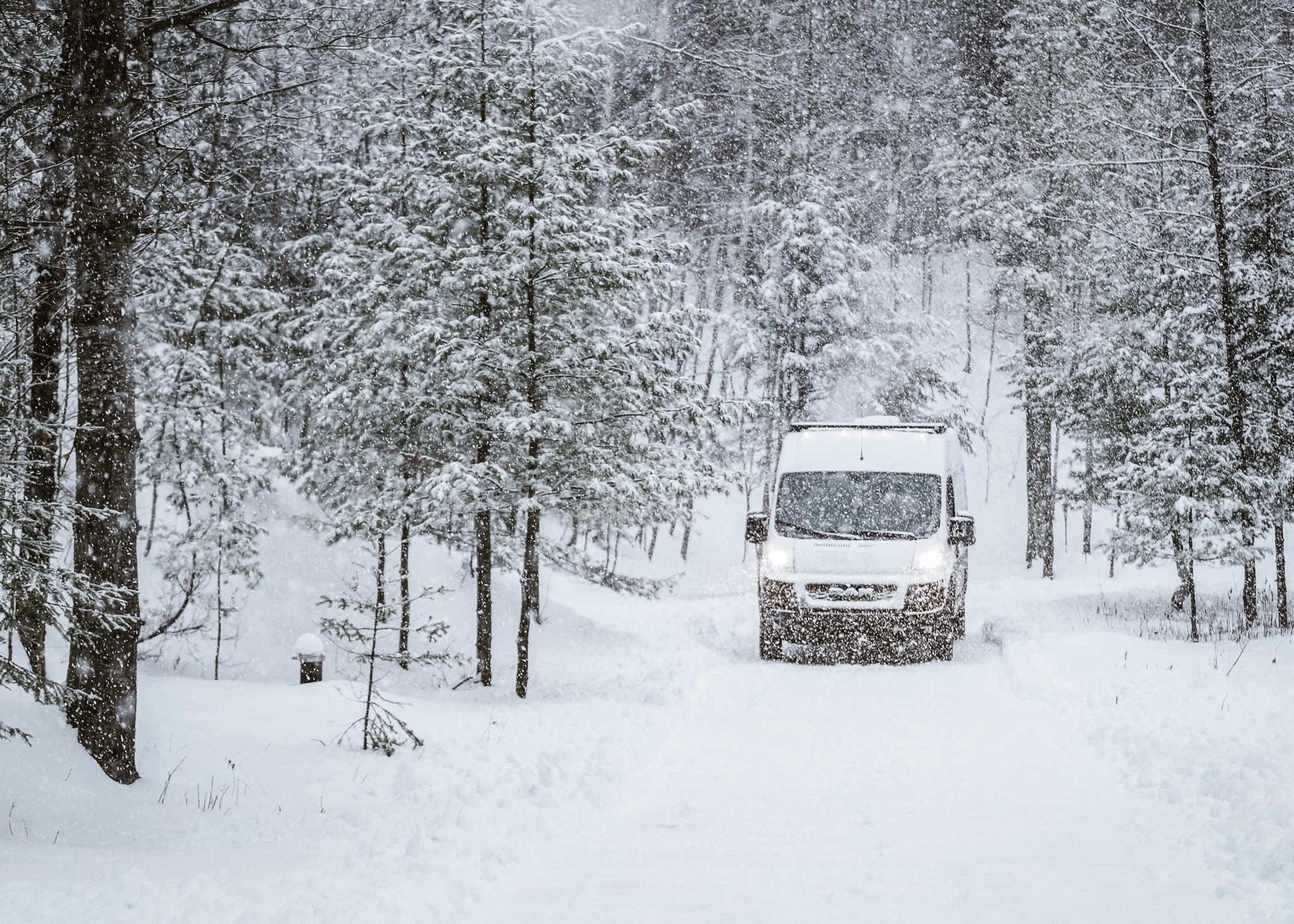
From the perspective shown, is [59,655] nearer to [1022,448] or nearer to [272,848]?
[272,848]

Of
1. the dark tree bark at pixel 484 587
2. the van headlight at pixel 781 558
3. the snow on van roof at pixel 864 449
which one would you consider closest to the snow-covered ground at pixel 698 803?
the dark tree bark at pixel 484 587

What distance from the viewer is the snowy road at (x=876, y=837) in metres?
4.37

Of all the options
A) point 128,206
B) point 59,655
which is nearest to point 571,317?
point 128,206

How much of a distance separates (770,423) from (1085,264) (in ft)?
29.6

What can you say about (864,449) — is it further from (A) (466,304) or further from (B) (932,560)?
(A) (466,304)

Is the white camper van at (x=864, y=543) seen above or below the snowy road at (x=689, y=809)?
above

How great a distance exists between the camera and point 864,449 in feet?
42.6

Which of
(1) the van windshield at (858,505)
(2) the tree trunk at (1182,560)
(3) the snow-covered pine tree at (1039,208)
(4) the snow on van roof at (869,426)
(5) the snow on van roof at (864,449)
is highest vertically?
(3) the snow-covered pine tree at (1039,208)

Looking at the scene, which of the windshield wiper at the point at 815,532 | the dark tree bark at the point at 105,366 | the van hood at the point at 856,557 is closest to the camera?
the dark tree bark at the point at 105,366

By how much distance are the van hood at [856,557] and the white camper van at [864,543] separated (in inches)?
0.5

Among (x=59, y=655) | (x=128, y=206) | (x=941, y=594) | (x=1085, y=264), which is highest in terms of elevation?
(x=1085, y=264)

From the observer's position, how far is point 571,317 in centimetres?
1060

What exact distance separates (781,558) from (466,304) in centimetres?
517

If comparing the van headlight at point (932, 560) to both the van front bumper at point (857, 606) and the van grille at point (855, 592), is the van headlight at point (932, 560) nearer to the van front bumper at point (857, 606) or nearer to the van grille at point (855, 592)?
the van front bumper at point (857, 606)
